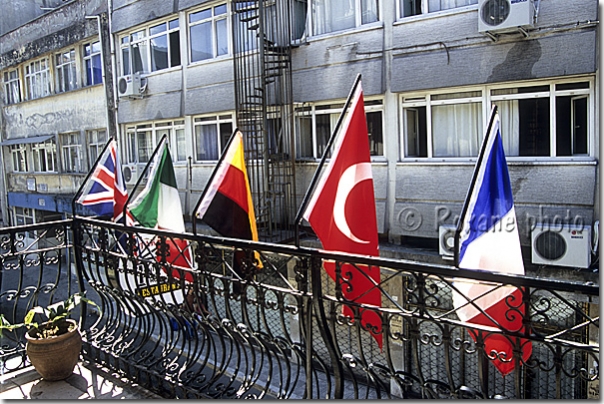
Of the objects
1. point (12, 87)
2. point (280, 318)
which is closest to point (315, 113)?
point (280, 318)

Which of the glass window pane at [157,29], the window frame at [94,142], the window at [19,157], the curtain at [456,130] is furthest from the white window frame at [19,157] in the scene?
the curtain at [456,130]

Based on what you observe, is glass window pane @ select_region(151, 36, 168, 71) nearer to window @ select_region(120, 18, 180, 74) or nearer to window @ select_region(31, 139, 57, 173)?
window @ select_region(120, 18, 180, 74)

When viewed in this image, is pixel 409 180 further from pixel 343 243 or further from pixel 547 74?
pixel 343 243

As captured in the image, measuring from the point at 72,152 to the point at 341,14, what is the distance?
1189 cm

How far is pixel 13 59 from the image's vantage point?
2008 cm

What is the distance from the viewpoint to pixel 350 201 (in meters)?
3.29

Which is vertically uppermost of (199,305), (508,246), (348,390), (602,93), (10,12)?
(10,12)

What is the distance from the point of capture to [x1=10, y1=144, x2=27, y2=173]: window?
68.8 feet

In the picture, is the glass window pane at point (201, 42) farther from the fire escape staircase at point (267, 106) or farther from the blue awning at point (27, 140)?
the blue awning at point (27, 140)

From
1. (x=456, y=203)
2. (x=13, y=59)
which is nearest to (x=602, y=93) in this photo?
(x=456, y=203)

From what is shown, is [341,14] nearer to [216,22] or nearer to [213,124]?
[216,22]

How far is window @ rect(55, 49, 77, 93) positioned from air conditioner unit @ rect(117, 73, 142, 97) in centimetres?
436

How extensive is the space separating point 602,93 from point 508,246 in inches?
180

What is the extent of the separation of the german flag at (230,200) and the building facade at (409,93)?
5037 millimetres
